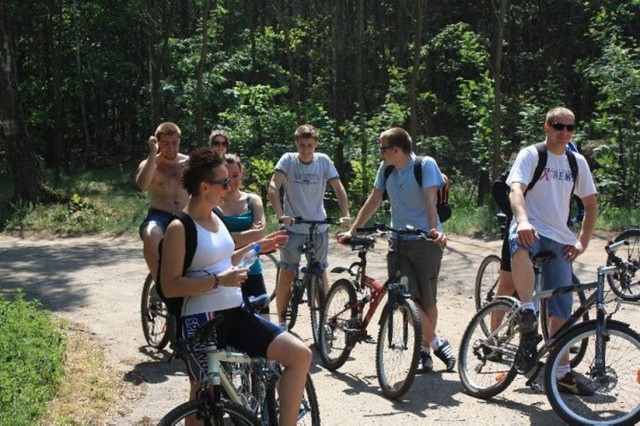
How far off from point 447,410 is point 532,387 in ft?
2.22

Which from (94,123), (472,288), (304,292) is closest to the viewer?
(304,292)

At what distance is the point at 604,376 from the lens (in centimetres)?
534

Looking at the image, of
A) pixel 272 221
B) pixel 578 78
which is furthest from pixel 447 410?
pixel 578 78

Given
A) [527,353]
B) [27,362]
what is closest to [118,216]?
[27,362]

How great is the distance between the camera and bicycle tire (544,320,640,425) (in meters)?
5.22

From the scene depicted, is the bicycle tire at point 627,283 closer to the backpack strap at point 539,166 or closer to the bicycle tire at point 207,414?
the backpack strap at point 539,166

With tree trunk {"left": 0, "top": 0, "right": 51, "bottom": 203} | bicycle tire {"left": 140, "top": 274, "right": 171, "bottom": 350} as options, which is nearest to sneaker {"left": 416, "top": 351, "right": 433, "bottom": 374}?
bicycle tire {"left": 140, "top": 274, "right": 171, "bottom": 350}

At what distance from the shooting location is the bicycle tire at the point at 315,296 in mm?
7555

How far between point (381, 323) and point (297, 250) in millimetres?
1595

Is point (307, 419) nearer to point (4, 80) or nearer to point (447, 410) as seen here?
point (447, 410)

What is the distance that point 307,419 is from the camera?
5.01 meters

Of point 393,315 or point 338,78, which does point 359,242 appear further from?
point 338,78

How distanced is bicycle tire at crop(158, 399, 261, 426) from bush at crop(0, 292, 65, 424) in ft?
5.17

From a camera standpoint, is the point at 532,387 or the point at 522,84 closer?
the point at 532,387
